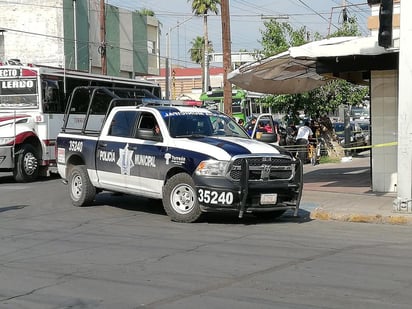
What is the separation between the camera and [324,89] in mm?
25719

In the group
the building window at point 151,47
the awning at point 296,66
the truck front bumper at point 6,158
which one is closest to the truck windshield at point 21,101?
the truck front bumper at point 6,158

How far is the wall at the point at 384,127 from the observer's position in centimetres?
1396

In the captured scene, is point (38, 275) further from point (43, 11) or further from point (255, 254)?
point (43, 11)

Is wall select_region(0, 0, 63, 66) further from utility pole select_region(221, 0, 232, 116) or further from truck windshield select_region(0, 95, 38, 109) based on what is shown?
truck windshield select_region(0, 95, 38, 109)

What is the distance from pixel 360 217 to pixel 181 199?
3132mm

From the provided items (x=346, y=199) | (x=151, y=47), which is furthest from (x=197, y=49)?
(x=346, y=199)

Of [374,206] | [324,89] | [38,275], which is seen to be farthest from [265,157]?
[324,89]

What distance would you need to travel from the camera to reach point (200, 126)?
1130 cm

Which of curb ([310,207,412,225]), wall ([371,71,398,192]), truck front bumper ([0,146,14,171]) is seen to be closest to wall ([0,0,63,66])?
truck front bumper ([0,146,14,171])

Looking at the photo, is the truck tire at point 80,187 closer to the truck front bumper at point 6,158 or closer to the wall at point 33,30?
the truck front bumper at point 6,158

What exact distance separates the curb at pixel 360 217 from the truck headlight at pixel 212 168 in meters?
2.34

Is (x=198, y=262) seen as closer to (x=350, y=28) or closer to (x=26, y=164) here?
(x=26, y=164)

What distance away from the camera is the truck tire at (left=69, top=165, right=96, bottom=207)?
12.4 metres

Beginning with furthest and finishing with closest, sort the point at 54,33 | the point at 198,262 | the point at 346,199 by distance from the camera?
1. the point at 54,33
2. the point at 346,199
3. the point at 198,262
